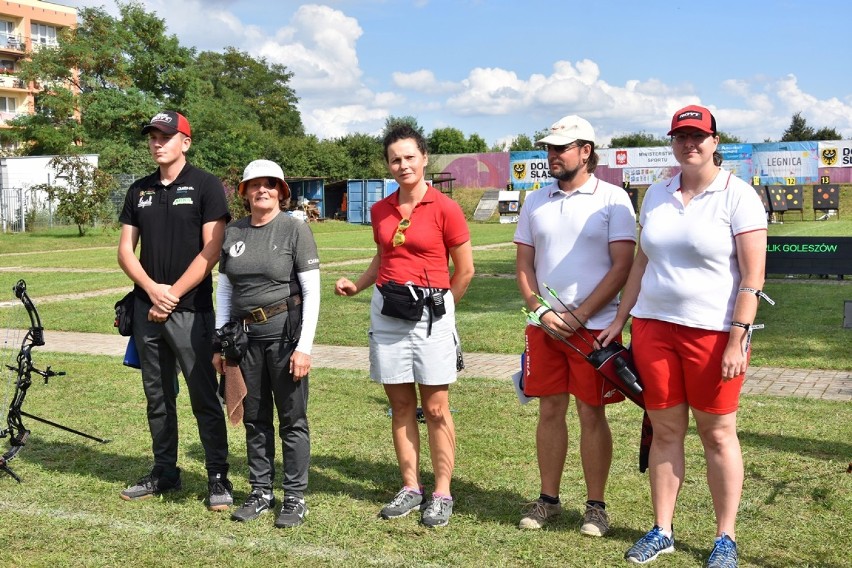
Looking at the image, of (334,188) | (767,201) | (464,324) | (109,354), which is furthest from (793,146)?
(109,354)

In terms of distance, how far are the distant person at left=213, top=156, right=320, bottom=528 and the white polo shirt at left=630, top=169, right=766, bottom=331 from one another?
1868mm

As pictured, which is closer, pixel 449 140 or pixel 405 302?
pixel 405 302

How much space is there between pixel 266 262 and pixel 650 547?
244cm

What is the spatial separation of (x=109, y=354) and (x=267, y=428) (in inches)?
247

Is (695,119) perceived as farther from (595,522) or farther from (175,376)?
(175,376)

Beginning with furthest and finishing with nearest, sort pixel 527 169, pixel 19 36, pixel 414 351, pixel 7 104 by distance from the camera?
pixel 19 36 < pixel 7 104 < pixel 527 169 < pixel 414 351

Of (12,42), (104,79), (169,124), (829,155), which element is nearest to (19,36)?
(12,42)

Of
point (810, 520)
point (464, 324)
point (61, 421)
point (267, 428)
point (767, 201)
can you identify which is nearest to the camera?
point (810, 520)

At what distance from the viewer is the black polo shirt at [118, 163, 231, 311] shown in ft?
17.2

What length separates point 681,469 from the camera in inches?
173

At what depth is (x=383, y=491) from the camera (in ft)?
18.1

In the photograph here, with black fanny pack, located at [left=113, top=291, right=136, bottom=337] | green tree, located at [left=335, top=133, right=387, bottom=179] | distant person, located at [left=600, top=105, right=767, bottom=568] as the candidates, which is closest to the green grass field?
distant person, located at [left=600, top=105, right=767, bottom=568]

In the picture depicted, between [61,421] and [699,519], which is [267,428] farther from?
[61,421]

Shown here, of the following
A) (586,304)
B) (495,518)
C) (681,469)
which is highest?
(586,304)
